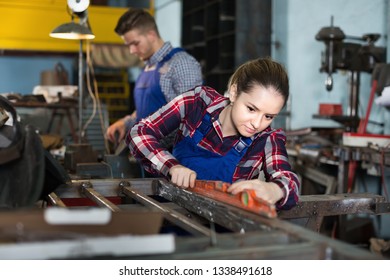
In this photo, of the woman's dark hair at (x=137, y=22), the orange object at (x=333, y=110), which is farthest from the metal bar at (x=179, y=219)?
the orange object at (x=333, y=110)

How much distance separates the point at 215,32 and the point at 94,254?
642cm

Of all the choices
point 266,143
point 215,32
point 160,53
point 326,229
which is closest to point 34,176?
point 266,143

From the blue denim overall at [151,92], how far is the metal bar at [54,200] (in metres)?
1.28

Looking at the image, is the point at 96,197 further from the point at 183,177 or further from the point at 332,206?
the point at 332,206

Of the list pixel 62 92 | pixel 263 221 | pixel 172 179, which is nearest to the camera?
pixel 263 221

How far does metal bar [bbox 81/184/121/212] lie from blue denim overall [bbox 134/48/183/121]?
3.76 feet

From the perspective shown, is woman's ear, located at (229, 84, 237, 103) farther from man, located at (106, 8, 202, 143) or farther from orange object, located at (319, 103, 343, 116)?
orange object, located at (319, 103, 343, 116)

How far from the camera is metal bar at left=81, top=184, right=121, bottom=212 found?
1.48m

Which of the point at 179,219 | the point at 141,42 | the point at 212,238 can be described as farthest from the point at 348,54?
the point at 212,238

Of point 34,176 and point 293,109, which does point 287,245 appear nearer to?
point 34,176

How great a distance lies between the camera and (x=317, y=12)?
5207 mm

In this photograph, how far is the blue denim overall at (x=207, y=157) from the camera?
1.86 m

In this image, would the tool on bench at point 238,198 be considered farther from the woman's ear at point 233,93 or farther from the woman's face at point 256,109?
the woman's ear at point 233,93

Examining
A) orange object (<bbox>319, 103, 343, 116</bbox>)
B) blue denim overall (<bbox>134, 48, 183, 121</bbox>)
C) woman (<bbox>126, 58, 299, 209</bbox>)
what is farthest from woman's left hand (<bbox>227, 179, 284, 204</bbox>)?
orange object (<bbox>319, 103, 343, 116</bbox>)
